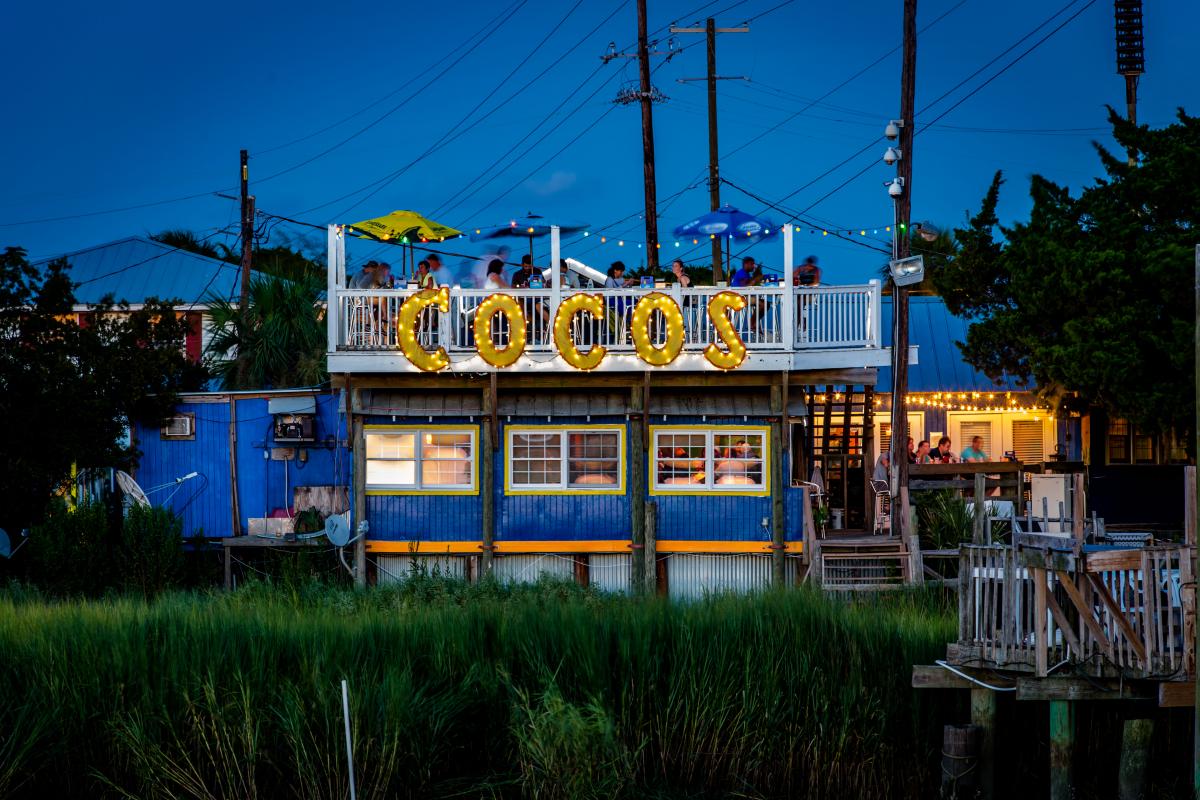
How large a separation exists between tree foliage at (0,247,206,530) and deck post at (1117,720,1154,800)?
57.1 ft

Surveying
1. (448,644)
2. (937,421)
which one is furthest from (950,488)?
(448,644)

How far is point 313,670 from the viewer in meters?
15.7

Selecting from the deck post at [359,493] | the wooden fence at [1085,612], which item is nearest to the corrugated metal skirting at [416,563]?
the deck post at [359,493]

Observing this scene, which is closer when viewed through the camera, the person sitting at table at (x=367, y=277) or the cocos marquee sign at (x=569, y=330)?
the cocos marquee sign at (x=569, y=330)

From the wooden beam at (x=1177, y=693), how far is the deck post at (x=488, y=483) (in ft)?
43.1

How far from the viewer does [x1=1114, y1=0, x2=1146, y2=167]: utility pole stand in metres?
40.8

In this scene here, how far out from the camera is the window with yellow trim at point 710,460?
25.7 m

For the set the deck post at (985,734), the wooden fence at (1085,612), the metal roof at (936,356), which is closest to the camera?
the wooden fence at (1085,612)

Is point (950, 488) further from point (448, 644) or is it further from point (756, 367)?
point (448, 644)

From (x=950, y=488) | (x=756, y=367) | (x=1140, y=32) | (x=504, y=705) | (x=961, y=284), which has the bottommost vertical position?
(x=504, y=705)

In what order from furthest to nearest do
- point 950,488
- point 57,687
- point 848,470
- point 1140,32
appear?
1. point 1140,32
2. point 848,470
3. point 950,488
4. point 57,687

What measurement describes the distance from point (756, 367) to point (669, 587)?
3.95 meters

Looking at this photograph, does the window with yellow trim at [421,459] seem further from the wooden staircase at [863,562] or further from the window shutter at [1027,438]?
the window shutter at [1027,438]

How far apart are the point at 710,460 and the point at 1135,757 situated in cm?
1134
